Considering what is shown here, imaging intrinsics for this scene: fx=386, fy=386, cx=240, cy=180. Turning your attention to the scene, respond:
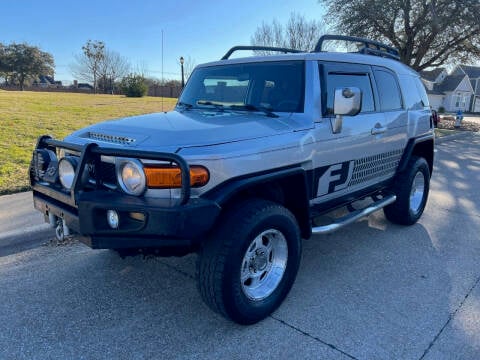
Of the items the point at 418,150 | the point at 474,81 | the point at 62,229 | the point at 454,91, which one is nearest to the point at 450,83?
the point at 454,91

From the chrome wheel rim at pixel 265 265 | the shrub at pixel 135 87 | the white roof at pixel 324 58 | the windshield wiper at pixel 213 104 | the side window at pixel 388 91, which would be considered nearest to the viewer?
the chrome wheel rim at pixel 265 265

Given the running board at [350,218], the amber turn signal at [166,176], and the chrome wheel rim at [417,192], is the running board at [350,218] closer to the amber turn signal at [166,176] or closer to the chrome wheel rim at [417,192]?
the chrome wheel rim at [417,192]

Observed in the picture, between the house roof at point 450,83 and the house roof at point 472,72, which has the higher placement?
the house roof at point 472,72

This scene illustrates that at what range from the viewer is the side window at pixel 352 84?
137 inches

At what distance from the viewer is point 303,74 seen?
3379 millimetres

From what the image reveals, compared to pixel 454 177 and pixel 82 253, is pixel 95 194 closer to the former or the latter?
pixel 82 253

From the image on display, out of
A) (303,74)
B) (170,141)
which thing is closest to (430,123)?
(303,74)

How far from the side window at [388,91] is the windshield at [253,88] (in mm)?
1297

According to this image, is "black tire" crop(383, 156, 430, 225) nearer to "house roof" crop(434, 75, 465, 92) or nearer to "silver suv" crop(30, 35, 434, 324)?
"silver suv" crop(30, 35, 434, 324)

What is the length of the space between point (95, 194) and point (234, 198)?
3.03 ft

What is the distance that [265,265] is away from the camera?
118 inches

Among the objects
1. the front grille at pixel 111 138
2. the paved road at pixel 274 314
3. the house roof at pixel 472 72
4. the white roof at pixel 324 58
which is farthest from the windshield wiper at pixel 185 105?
the house roof at pixel 472 72

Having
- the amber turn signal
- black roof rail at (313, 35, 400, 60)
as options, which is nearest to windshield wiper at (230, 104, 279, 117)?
black roof rail at (313, 35, 400, 60)

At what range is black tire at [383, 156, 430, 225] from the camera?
4727mm
